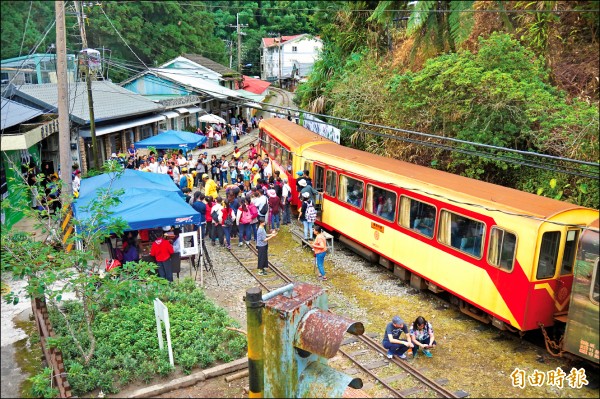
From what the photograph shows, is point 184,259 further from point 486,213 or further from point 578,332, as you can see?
point 578,332

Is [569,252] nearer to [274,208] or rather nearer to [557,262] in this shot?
[557,262]

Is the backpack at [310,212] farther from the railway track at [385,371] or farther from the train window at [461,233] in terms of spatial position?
the railway track at [385,371]

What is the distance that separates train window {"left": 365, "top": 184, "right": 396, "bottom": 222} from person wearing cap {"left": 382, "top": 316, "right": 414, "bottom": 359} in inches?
141

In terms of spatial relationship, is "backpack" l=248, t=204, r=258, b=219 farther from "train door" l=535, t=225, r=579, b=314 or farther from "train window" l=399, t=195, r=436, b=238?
"train door" l=535, t=225, r=579, b=314

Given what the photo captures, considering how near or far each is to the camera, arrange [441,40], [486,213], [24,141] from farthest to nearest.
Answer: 1. [24,141]
2. [441,40]
3. [486,213]

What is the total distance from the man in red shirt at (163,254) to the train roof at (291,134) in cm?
706

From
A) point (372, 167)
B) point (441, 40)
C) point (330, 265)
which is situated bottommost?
point (330, 265)

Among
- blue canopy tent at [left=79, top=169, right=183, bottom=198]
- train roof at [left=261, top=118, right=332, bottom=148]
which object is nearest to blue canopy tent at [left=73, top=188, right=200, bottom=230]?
blue canopy tent at [left=79, top=169, right=183, bottom=198]

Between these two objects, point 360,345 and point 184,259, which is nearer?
point 360,345

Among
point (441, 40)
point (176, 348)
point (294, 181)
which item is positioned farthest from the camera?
point (294, 181)

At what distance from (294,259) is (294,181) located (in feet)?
13.0

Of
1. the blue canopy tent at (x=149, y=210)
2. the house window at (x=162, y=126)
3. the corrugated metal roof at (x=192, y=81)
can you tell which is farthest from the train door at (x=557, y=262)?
the house window at (x=162, y=126)

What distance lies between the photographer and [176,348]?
9281 mm

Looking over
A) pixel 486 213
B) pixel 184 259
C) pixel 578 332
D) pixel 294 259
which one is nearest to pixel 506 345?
pixel 578 332
